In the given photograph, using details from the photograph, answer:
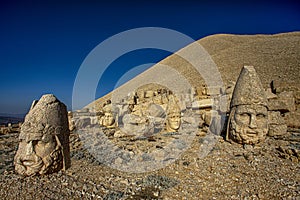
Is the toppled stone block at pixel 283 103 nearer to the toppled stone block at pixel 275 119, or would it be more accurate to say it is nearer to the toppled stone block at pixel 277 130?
Result: the toppled stone block at pixel 275 119

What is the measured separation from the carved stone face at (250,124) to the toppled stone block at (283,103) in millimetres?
2790

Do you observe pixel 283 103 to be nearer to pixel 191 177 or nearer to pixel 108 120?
pixel 191 177

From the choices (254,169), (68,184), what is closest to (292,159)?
(254,169)

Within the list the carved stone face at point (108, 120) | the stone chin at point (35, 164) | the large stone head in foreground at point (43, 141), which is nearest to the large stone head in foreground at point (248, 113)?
the large stone head in foreground at point (43, 141)

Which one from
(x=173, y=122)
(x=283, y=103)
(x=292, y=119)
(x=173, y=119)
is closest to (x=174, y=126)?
(x=173, y=122)

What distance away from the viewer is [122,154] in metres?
8.27

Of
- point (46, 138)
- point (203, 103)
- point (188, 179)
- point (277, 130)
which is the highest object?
point (203, 103)

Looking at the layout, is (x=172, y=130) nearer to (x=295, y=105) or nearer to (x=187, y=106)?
(x=187, y=106)

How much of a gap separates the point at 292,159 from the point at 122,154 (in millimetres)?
5261

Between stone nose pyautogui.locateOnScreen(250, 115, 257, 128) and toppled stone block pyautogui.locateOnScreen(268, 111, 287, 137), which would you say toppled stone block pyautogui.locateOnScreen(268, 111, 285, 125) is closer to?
toppled stone block pyautogui.locateOnScreen(268, 111, 287, 137)

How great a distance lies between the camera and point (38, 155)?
6027 millimetres

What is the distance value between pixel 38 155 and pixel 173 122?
6.96 meters

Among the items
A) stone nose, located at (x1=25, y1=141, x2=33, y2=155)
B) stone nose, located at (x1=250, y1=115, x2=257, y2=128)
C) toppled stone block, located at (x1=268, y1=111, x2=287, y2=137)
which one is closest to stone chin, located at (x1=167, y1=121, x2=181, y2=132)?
toppled stone block, located at (x1=268, y1=111, x2=287, y2=137)

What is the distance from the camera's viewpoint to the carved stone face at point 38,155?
19.5 feet
